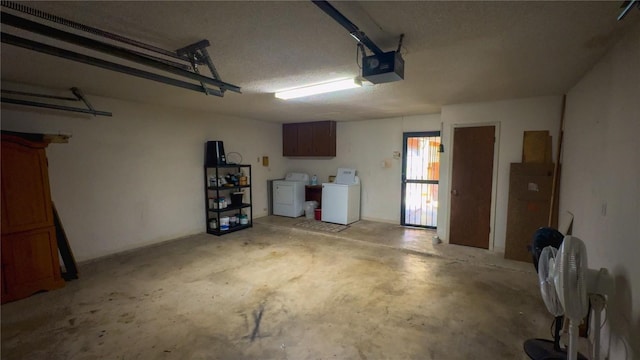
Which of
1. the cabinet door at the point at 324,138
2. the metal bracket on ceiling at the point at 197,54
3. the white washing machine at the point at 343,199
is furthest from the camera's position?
the cabinet door at the point at 324,138

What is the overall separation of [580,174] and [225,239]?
4823 mm

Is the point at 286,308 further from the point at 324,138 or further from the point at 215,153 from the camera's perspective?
the point at 324,138

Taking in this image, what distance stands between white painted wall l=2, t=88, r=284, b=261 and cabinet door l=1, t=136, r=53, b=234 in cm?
59

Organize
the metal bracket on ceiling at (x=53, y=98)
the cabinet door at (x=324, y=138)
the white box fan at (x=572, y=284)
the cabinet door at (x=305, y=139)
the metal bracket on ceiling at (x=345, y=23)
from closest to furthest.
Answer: the metal bracket on ceiling at (x=345, y=23), the white box fan at (x=572, y=284), the metal bracket on ceiling at (x=53, y=98), the cabinet door at (x=324, y=138), the cabinet door at (x=305, y=139)

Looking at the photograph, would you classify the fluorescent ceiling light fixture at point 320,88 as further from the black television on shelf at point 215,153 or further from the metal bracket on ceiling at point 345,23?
the black television on shelf at point 215,153

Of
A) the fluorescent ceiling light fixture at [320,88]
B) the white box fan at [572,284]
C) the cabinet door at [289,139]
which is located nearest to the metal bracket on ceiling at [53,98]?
the fluorescent ceiling light fixture at [320,88]

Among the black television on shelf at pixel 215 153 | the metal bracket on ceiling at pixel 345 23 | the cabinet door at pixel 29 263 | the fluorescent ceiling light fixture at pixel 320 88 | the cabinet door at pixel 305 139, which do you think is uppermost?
the fluorescent ceiling light fixture at pixel 320 88

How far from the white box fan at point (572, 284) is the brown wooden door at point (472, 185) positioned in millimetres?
2582

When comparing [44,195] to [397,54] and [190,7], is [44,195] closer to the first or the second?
[190,7]

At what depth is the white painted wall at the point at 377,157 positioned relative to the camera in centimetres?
561

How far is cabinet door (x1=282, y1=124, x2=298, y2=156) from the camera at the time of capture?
21.9 feet

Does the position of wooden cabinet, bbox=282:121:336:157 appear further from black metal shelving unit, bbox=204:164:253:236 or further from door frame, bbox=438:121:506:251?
door frame, bbox=438:121:506:251

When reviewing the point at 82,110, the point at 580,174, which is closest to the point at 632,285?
the point at 580,174

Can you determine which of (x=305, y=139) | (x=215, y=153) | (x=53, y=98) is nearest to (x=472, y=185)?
(x=305, y=139)
